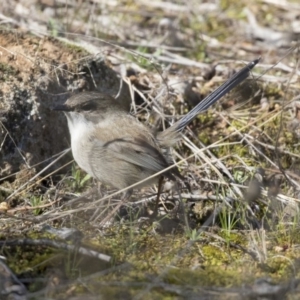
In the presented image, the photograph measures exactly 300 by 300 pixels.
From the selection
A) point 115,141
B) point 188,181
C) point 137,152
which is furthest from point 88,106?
point 188,181

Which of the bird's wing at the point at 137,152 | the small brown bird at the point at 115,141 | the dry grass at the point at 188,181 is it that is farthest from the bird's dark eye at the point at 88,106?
the dry grass at the point at 188,181

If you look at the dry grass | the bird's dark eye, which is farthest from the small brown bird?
the dry grass

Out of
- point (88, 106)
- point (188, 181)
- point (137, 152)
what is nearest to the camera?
point (137, 152)

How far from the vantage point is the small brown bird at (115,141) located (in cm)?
570

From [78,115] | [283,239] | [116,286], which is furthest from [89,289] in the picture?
[78,115]

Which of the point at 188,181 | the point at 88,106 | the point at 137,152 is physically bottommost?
the point at 188,181

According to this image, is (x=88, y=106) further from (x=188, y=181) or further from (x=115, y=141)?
(x=188, y=181)

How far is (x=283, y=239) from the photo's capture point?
5.18 m

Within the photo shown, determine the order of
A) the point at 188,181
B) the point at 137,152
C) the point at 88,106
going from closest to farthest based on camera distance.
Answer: the point at 137,152 < the point at 88,106 < the point at 188,181

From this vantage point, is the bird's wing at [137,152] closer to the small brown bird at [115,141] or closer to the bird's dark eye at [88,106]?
the small brown bird at [115,141]

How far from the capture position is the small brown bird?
5699 millimetres

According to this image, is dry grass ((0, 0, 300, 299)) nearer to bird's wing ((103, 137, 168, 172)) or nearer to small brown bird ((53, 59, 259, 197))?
small brown bird ((53, 59, 259, 197))

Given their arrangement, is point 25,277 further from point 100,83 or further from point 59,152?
point 100,83

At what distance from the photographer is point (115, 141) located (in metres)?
5.78
